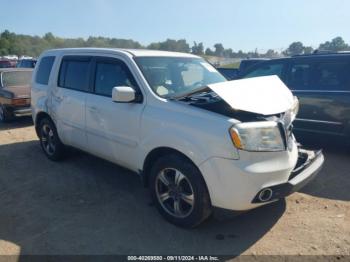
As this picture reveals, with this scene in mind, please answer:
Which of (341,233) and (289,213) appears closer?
(341,233)

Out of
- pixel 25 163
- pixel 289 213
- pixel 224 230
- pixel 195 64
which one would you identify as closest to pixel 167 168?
pixel 224 230

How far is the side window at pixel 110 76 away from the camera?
13.2 ft

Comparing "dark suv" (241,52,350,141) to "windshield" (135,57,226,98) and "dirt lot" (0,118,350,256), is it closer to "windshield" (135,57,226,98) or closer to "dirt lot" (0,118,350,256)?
"dirt lot" (0,118,350,256)

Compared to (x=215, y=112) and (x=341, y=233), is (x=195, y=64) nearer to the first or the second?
(x=215, y=112)

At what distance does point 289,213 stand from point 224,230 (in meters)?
0.87

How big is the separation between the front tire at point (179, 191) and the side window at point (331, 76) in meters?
3.63

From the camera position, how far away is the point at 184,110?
3.31 metres

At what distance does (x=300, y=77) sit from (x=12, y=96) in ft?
24.9

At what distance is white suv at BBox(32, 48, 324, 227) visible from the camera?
118 inches

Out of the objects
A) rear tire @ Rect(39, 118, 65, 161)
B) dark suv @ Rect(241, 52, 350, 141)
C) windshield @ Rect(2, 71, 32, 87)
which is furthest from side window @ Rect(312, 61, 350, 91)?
windshield @ Rect(2, 71, 32, 87)

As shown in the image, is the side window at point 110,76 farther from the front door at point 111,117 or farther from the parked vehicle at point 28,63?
the parked vehicle at point 28,63

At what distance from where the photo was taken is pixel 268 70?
6.63 metres

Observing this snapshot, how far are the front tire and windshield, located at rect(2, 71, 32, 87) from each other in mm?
8196

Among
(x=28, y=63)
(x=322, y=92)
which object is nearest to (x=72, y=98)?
(x=322, y=92)
